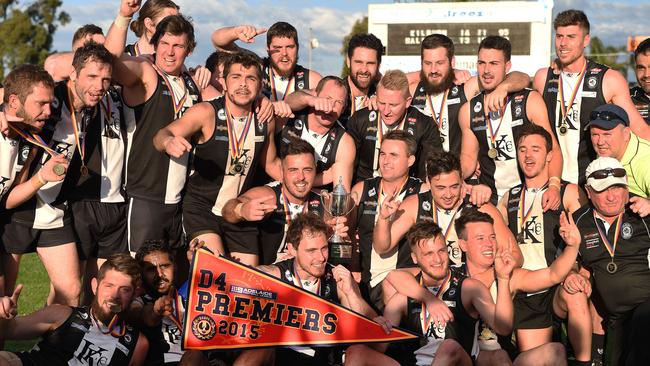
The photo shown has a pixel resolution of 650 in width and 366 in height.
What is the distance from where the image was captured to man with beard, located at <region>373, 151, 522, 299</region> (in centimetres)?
701

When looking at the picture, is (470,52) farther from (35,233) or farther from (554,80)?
(35,233)

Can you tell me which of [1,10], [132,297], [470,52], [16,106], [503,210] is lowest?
[132,297]

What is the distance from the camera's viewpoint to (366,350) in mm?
6078

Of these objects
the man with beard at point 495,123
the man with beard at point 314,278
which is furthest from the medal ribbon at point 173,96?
the man with beard at point 495,123

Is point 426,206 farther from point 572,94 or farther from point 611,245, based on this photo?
point 572,94

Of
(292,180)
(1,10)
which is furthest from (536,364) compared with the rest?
(1,10)

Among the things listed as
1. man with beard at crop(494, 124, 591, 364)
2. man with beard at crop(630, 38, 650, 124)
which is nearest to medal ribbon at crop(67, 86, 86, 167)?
man with beard at crop(494, 124, 591, 364)

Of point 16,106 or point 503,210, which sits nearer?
point 16,106

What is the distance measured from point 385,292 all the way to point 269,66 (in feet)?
9.49

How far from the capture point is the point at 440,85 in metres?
8.34

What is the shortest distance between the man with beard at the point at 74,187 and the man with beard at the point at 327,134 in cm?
167

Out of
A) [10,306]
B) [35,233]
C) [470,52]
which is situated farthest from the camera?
[470,52]

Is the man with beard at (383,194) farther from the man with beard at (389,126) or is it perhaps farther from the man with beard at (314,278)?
the man with beard at (314,278)

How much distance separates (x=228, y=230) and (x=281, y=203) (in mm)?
541
